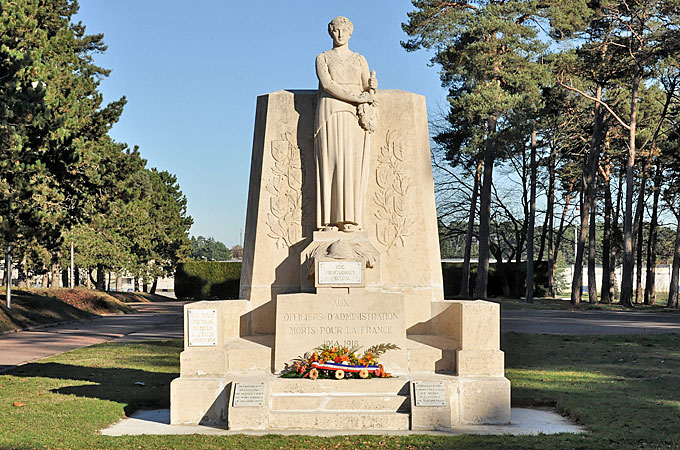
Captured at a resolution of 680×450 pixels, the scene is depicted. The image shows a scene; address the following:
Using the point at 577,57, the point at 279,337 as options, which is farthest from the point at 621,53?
the point at 279,337

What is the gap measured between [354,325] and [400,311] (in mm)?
562

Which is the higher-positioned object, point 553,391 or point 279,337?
point 279,337

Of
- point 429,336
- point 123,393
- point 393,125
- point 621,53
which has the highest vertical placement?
point 621,53

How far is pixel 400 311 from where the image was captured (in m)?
9.05

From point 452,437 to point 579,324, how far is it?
16.9 m

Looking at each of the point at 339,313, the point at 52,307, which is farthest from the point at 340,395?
the point at 52,307

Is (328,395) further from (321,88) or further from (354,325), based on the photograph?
(321,88)

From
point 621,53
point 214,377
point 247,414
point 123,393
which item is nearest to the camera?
point 247,414

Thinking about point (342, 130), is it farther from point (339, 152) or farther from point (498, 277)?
point (498, 277)

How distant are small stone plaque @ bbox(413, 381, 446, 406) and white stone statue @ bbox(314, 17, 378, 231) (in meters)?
2.48

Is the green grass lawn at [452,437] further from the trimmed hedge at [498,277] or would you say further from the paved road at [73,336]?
the trimmed hedge at [498,277]

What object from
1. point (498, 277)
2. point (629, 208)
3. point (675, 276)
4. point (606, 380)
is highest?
point (629, 208)

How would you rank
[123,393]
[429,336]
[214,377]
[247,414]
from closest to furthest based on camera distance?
[247,414], [214,377], [429,336], [123,393]

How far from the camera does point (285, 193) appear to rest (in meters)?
10.2
